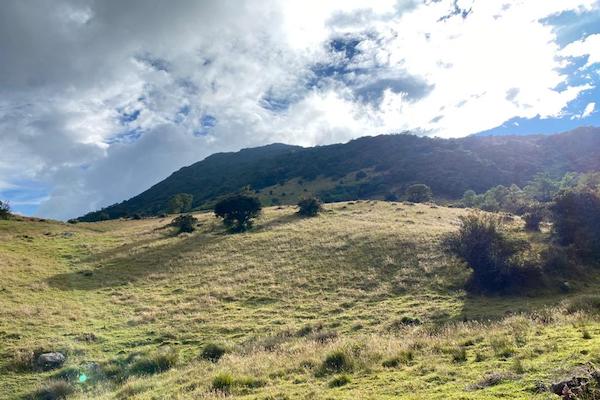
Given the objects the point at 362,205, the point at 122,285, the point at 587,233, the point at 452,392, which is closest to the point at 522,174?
the point at 362,205

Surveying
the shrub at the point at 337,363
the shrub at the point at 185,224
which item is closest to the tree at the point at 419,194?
the shrub at the point at 185,224

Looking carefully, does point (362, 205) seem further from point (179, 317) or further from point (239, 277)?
point (179, 317)

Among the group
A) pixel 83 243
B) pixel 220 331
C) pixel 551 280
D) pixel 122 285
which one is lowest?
pixel 551 280

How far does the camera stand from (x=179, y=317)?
87.2 feet

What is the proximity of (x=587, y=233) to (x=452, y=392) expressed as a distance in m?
33.5

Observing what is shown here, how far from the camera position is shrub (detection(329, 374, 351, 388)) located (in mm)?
12406

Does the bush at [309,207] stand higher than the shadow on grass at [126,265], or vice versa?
the bush at [309,207]

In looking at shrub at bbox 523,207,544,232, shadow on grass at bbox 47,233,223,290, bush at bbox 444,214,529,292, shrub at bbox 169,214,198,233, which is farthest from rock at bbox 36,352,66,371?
shrub at bbox 523,207,544,232

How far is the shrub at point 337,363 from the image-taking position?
1395cm

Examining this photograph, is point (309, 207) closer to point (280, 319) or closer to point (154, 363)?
point (280, 319)

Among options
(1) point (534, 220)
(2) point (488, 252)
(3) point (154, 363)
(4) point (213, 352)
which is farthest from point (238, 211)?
(3) point (154, 363)

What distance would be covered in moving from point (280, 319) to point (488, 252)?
17141 mm

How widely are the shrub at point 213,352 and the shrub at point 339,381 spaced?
27.8ft

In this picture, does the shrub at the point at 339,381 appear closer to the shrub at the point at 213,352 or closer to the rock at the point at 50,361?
the shrub at the point at 213,352
